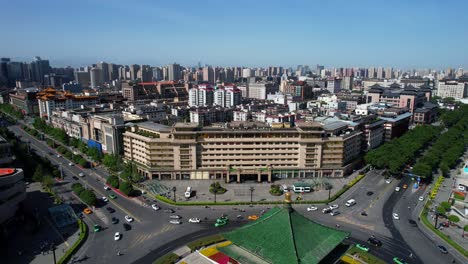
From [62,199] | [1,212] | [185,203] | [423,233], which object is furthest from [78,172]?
[423,233]

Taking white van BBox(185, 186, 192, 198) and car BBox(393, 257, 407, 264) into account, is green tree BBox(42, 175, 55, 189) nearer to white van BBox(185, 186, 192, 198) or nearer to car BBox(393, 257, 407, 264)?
white van BBox(185, 186, 192, 198)

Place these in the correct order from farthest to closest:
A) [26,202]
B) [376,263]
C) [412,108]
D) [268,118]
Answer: [412,108]
[268,118]
[26,202]
[376,263]

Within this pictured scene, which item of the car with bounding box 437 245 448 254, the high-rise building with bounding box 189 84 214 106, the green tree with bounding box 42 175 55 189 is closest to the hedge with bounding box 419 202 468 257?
the car with bounding box 437 245 448 254

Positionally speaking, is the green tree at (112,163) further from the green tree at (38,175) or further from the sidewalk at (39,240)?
the sidewalk at (39,240)

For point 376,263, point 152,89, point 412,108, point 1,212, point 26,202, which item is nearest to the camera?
point 376,263

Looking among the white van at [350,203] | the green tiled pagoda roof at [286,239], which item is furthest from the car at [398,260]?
the white van at [350,203]

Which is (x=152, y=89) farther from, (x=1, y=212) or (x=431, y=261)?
(x=431, y=261)

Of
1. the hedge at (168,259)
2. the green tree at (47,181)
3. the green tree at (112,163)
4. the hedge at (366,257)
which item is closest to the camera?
the hedge at (168,259)
